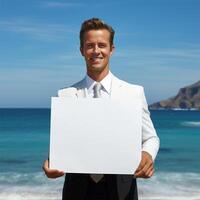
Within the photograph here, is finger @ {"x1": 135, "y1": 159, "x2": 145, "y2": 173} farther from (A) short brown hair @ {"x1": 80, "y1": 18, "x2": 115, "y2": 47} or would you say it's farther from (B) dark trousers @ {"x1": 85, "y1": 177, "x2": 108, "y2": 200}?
(A) short brown hair @ {"x1": 80, "y1": 18, "x2": 115, "y2": 47}

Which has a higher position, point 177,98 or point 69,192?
point 69,192

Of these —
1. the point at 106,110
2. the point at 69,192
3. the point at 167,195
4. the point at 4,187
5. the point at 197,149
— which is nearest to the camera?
the point at 106,110

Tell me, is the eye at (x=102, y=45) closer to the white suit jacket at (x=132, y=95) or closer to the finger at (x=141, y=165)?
the white suit jacket at (x=132, y=95)

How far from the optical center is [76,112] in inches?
89.4

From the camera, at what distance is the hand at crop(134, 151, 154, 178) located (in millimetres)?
2197

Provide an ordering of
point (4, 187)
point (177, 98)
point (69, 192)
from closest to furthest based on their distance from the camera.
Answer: point (69, 192) → point (4, 187) → point (177, 98)

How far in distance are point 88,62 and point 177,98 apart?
9006 centimetres

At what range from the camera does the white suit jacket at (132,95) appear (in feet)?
7.55

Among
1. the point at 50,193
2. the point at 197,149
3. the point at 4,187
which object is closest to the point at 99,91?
the point at 50,193

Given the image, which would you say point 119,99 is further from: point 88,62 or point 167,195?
point 167,195

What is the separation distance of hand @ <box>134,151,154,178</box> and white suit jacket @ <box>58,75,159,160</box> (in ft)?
0.11

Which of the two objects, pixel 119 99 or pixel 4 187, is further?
pixel 4 187

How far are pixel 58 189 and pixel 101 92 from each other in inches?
284

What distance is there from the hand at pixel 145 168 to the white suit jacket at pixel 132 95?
3cm
